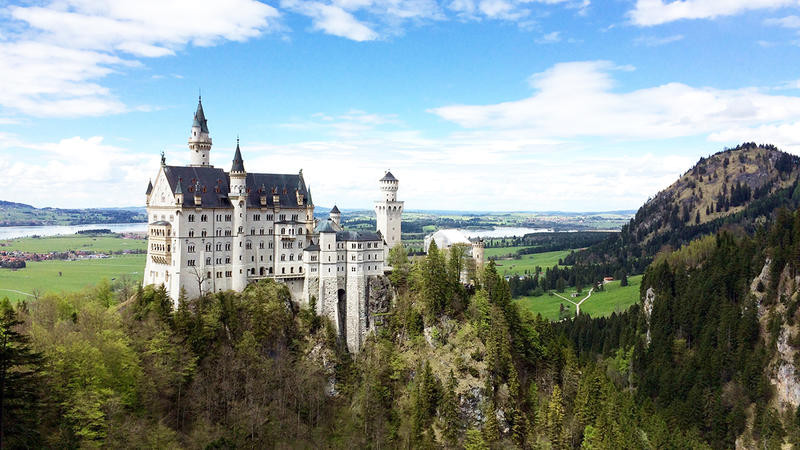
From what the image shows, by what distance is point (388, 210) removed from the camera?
372 ft

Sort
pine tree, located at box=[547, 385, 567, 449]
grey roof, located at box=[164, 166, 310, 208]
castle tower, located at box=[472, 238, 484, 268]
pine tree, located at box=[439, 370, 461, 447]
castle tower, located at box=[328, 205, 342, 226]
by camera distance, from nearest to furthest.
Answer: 1. pine tree, located at box=[547, 385, 567, 449]
2. pine tree, located at box=[439, 370, 461, 447]
3. grey roof, located at box=[164, 166, 310, 208]
4. castle tower, located at box=[328, 205, 342, 226]
5. castle tower, located at box=[472, 238, 484, 268]

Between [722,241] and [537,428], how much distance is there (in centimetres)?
10412

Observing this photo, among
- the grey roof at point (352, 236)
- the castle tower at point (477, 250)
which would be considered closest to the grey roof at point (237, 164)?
the grey roof at point (352, 236)

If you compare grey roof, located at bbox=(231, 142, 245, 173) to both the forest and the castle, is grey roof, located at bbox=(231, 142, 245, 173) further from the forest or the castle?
the forest

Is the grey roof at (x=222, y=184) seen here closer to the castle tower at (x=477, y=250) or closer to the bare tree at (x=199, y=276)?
the bare tree at (x=199, y=276)

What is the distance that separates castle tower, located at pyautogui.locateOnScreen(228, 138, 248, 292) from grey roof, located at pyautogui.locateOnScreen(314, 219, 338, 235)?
1236cm

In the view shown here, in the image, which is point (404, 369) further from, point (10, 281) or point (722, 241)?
point (10, 281)

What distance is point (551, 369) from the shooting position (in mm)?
101438

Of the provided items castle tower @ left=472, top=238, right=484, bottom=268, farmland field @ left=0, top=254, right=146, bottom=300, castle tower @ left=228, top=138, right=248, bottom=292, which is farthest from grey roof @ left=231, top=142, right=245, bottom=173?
farmland field @ left=0, top=254, right=146, bottom=300

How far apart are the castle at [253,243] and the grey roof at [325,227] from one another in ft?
0.55

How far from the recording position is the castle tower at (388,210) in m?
113

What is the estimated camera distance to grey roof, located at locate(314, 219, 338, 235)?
103 meters

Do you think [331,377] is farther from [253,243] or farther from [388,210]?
[388,210]

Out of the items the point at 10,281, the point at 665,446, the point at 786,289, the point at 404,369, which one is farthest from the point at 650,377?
the point at 10,281
